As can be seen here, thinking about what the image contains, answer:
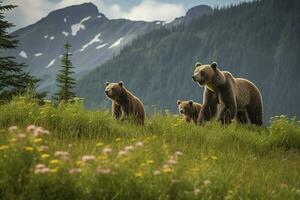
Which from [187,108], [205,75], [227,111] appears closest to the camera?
[205,75]

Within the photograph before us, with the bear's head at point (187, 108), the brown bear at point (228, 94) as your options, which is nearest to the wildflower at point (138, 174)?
the brown bear at point (228, 94)

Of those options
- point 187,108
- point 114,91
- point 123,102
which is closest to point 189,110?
point 187,108

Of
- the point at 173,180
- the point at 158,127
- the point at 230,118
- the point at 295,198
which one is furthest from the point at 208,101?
the point at 173,180

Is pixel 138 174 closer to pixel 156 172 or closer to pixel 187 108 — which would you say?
pixel 156 172

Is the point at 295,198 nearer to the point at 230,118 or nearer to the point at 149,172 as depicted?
the point at 149,172

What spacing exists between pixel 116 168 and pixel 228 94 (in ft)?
30.2

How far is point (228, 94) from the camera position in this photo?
14.1 metres

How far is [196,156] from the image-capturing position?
8469mm

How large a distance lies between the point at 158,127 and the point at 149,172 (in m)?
6.03

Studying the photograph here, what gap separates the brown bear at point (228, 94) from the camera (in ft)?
46.1

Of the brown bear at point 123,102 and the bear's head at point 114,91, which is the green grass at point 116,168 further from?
the bear's head at point 114,91

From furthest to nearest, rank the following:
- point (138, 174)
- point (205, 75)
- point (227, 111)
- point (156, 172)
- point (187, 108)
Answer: point (187, 108), point (227, 111), point (205, 75), point (156, 172), point (138, 174)

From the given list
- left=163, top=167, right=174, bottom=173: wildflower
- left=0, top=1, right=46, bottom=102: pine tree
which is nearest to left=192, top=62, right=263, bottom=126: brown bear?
left=163, top=167, right=174, bottom=173: wildflower

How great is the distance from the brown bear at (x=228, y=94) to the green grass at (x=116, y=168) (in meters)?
3.74
